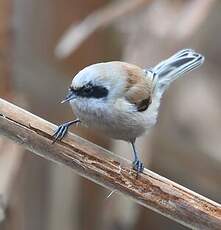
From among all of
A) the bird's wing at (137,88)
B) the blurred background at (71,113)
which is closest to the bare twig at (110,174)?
the bird's wing at (137,88)

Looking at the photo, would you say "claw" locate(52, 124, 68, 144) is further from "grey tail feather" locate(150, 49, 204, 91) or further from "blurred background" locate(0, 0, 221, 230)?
"blurred background" locate(0, 0, 221, 230)

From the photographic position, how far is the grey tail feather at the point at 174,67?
188 cm

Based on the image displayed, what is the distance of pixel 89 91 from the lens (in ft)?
4.87

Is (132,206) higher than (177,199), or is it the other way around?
(177,199)

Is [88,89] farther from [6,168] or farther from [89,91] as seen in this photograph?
[6,168]

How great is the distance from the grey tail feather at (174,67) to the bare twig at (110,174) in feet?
1.73

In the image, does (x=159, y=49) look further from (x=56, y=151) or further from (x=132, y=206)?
(x=56, y=151)

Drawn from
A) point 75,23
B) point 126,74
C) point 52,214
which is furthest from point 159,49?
point 52,214

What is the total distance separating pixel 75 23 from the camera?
2.69 metres

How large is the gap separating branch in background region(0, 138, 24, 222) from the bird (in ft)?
0.68

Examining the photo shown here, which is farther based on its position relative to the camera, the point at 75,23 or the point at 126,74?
the point at 75,23

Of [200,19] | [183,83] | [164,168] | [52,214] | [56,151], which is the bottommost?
[52,214]

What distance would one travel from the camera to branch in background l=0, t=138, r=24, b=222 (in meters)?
1.65

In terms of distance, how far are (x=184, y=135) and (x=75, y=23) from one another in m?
0.65
